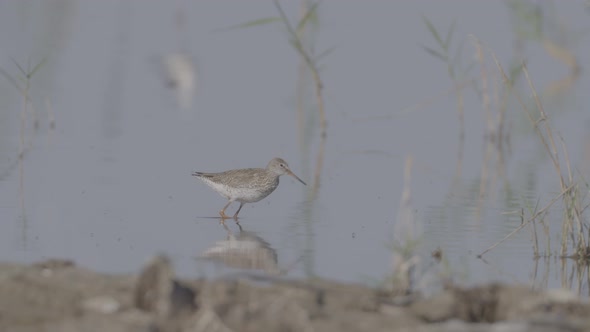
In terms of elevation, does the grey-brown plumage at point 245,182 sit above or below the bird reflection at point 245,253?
above

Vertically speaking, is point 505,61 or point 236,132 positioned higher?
point 505,61

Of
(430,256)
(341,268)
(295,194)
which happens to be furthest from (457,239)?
(295,194)

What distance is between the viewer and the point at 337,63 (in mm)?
20516

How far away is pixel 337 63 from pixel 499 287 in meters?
14.3

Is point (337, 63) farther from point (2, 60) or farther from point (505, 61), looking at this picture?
point (2, 60)

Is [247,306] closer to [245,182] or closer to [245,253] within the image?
[245,253]

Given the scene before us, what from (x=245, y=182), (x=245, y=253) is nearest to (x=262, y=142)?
(x=245, y=182)

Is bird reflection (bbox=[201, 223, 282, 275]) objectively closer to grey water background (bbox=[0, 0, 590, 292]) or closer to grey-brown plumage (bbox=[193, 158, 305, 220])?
grey water background (bbox=[0, 0, 590, 292])

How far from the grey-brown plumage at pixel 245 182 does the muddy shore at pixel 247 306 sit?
451cm

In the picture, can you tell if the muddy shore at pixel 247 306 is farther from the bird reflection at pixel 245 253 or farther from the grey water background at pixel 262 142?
the bird reflection at pixel 245 253

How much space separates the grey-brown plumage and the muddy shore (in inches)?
178

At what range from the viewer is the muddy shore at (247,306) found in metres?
5.65

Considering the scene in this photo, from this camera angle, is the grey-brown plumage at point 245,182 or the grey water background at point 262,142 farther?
the grey-brown plumage at point 245,182

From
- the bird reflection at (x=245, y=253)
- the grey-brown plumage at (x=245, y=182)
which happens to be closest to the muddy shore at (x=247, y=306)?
the bird reflection at (x=245, y=253)
